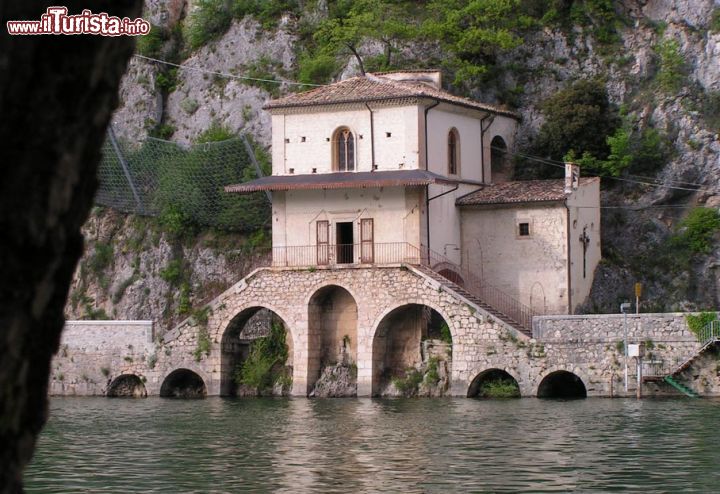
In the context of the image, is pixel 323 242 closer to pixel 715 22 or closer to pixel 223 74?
pixel 223 74

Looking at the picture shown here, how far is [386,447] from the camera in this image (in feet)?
103

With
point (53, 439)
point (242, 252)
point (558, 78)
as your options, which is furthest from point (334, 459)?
point (558, 78)

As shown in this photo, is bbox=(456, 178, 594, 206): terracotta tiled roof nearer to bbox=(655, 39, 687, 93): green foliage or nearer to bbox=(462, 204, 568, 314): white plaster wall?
bbox=(462, 204, 568, 314): white plaster wall

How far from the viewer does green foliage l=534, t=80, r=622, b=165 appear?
56.0 meters

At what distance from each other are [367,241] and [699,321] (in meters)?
12.6

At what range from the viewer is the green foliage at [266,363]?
5144cm

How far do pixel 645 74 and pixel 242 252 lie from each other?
17908 mm

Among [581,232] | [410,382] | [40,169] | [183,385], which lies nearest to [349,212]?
[410,382]

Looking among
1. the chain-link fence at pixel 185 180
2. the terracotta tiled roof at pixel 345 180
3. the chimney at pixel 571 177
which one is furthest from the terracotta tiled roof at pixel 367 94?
the chain-link fence at pixel 185 180

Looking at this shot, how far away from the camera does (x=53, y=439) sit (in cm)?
3506

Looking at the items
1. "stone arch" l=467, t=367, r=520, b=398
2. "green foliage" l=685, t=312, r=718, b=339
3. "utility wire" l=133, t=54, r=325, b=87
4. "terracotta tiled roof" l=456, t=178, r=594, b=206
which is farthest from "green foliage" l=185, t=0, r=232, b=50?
"green foliage" l=685, t=312, r=718, b=339

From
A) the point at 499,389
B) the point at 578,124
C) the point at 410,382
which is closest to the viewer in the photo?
the point at 499,389

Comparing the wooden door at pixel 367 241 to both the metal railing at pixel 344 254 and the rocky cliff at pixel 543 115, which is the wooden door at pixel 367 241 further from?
the rocky cliff at pixel 543 115

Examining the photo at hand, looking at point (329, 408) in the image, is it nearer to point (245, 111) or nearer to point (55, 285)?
point (245, 111)
